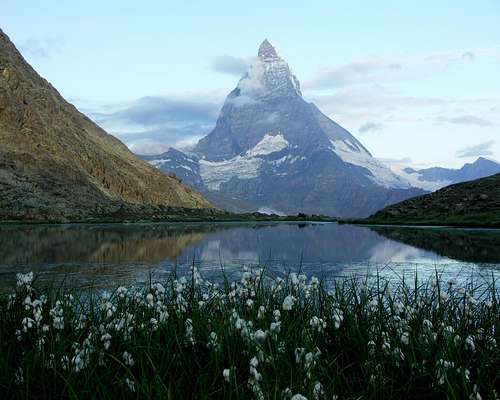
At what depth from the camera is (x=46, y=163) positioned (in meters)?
116

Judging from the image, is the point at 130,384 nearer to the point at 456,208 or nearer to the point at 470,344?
the point at 470,344

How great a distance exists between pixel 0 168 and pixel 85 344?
10525 cm

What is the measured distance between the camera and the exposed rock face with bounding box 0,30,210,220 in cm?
10100

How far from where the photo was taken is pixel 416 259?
29266 mm

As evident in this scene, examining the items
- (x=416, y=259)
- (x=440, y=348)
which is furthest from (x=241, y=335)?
(x=416, y=259)

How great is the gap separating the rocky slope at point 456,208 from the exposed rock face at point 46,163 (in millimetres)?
55297

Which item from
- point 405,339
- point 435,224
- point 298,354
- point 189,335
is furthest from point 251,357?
point 435,224

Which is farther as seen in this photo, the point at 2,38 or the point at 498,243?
the point at 2,38

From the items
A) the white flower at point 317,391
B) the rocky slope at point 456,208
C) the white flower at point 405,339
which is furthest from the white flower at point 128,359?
the rocky slope at point 456,208

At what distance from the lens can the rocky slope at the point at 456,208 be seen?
70900mm

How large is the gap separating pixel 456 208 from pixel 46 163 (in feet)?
262

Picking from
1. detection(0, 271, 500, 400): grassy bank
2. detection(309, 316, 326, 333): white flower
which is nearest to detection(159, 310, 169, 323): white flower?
detection(0, 271, 500, 400): grassy bank

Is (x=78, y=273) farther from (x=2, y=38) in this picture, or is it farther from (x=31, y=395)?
(x=2, y=38)

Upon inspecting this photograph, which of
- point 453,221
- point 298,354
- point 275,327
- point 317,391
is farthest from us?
point 453,221
